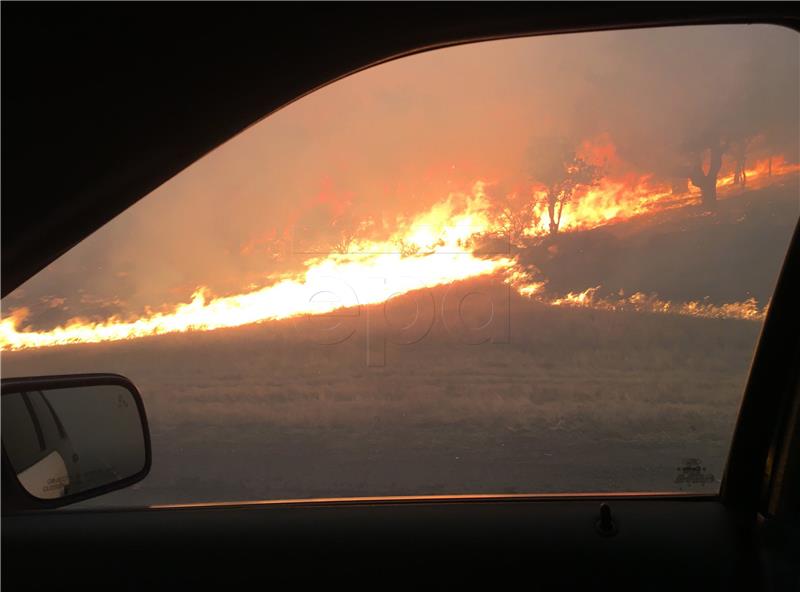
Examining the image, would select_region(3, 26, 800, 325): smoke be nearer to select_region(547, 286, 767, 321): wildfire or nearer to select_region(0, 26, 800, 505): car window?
select_region(0, 26, 800, 505): car window

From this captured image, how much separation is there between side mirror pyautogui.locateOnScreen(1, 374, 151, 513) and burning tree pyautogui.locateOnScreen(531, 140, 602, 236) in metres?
1.49

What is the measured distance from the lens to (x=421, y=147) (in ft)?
8.87

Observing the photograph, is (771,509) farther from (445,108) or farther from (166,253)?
(166,253)

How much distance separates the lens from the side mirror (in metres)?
2.61

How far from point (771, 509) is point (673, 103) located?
1340mm

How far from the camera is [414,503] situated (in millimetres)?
2844

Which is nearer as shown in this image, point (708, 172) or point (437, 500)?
point (708, 172)

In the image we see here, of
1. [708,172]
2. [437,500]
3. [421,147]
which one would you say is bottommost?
[437,500]

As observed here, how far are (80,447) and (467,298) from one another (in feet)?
4.51

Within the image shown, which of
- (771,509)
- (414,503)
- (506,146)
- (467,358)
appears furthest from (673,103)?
(414,503)

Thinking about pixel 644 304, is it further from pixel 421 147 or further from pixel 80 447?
pixel 80 447

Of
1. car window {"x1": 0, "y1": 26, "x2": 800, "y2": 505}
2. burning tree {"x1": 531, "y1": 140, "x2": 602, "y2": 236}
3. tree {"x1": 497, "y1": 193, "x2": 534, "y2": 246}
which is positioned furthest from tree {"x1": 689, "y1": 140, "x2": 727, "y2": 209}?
tree {"x1": 497, "y1": 193, "x2": 534, "y2": 246}

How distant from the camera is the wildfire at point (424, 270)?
2.71 meters

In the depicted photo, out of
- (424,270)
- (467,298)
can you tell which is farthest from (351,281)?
(467,298)
